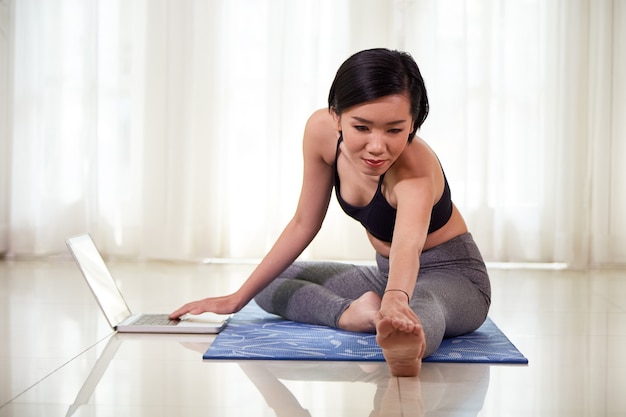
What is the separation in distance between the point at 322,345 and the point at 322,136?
0.50m

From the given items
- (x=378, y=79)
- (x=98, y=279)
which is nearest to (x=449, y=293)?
(x=378, y=79)

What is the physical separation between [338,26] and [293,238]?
2.71 metres

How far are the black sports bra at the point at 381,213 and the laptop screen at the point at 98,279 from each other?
0.68 meters

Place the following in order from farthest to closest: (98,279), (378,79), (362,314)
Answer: (98,279) → (362,314) → (378,79)

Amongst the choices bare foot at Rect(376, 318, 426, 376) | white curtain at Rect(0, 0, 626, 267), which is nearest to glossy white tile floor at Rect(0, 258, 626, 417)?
bare foot at Rect(376, 318, 426, 376)

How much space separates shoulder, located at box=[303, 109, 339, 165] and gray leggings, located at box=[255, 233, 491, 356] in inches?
14.0

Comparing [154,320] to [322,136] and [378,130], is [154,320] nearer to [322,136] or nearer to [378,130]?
[322,136]

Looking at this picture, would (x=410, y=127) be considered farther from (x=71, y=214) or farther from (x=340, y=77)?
(x=71, y=214)

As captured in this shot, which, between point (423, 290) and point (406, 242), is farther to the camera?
point (423, 290)

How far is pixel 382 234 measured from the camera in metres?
2.25

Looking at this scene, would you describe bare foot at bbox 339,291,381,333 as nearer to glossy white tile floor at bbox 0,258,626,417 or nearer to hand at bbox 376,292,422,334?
glossy white tile floor at bbox 0,258,626,417

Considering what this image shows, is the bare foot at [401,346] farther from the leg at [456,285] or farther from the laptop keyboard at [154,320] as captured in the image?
the laptop keyboard at [154,320]

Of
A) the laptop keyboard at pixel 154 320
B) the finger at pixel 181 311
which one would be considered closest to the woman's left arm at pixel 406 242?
the finger at pixel 181 311

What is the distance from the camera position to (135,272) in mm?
4184
